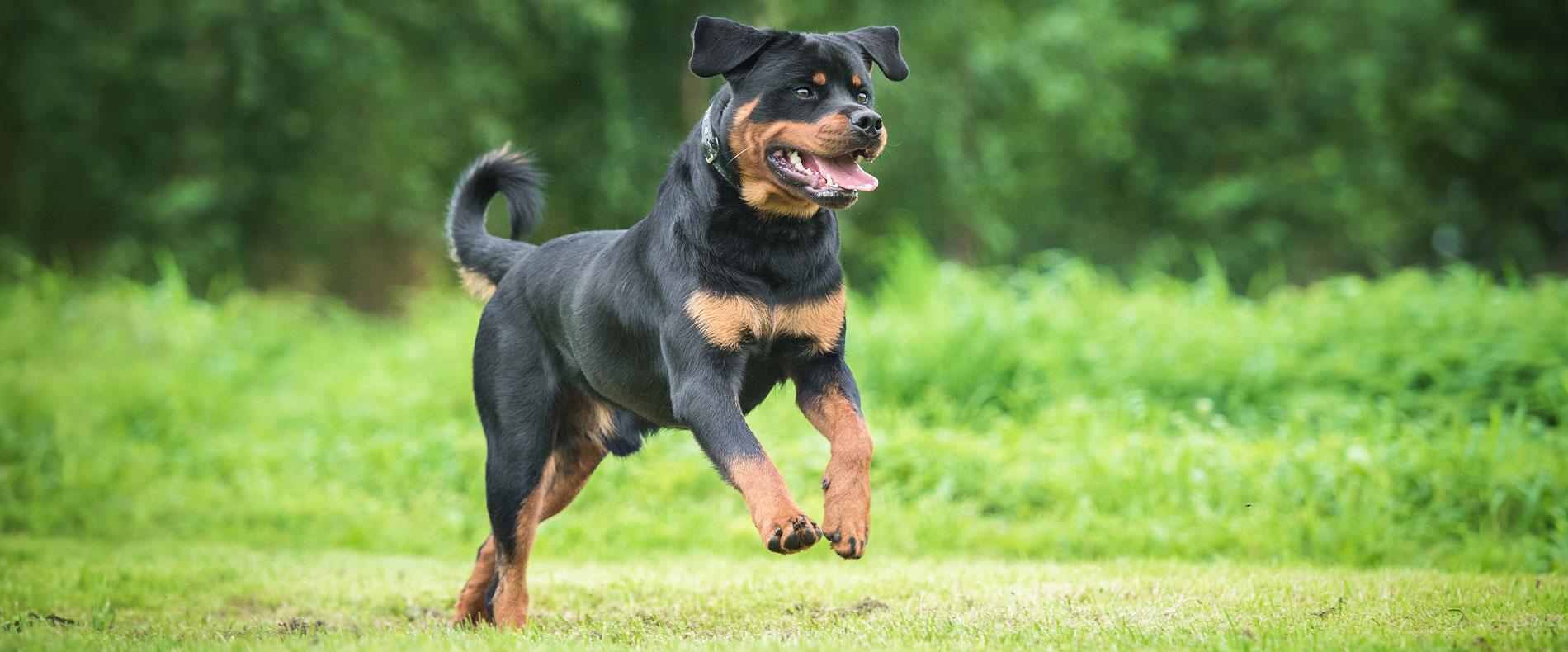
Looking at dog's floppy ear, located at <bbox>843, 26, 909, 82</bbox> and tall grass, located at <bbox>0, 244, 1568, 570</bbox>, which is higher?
dog's floppy ear, located at <bbox>843, 26, 909, 82</bbox>

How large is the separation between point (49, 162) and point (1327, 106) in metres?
21.0

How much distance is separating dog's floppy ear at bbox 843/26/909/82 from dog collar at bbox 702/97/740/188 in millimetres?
518

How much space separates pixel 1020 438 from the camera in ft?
26.2

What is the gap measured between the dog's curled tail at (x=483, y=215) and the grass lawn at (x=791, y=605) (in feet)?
4.77

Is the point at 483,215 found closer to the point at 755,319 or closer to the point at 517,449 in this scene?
the point at 517,449

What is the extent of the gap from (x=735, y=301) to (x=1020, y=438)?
4601 millimetres

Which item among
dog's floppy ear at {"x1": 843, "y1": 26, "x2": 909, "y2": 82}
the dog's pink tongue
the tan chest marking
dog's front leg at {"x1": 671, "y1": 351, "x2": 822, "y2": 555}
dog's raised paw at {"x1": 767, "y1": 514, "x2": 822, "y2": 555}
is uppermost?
dog's floppy ear at {"x1": 843, "y1": 26, "x2": 909, "y2": 82}

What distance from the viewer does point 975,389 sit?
895 cm

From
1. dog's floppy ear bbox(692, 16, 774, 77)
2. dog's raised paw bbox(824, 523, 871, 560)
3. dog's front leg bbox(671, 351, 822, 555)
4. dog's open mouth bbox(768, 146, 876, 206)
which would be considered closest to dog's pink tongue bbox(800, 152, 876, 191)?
dog's open mouth bbox(768, 146, 876, 206)

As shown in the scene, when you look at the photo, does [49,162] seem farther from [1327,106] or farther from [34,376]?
[1327,106]

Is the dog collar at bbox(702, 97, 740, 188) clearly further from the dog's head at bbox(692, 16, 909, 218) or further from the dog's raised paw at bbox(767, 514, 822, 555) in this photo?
the dog's raised paw at bbox(767, 514, 822, 555)

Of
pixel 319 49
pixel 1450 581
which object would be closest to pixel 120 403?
pixel 319 49

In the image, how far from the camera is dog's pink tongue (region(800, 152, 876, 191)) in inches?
144

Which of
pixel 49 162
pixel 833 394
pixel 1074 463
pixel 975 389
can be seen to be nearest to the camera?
pixel 833 394
